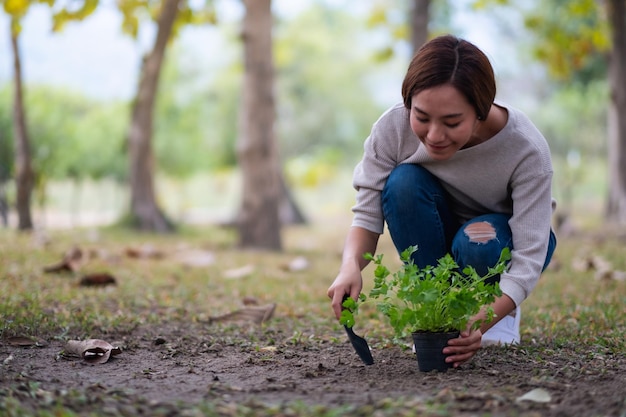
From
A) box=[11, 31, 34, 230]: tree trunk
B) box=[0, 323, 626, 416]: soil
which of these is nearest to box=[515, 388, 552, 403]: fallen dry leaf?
box=[0, 323, 626, 416]: soil

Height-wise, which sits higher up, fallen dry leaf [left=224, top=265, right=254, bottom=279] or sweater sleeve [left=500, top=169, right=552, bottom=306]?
sweater sleeve [left=500, top=169, right=552, bottom=306]

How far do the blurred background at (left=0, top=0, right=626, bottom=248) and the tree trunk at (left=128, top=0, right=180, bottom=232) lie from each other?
0.02 metres

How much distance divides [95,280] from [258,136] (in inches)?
139

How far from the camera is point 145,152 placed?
9.89m

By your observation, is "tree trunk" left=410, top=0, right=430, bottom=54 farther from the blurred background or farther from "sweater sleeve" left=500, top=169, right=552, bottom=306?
"sweater sleeve" left=500, top=169, right=552, bottom=306

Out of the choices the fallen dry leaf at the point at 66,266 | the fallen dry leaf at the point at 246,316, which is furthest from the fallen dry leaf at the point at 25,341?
the fallen dry leaf at the point at 66,266

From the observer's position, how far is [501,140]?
256 centimetres

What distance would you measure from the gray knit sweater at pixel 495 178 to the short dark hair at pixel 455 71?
28 centimetres

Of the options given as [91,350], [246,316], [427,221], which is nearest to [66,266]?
[246,316]

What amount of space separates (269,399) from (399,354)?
835 mm

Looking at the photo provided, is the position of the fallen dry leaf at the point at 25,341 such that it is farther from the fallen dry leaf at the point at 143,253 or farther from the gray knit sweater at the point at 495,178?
the fallen dry leaf at the point at 143,253

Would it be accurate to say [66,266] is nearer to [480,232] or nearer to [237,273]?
[237,273]

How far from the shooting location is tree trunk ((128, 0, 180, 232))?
31.7ft

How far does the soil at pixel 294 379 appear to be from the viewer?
1.86 metres
